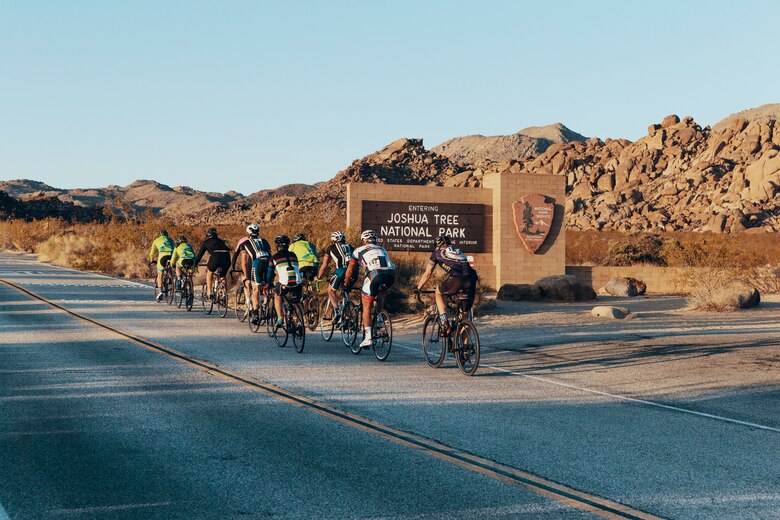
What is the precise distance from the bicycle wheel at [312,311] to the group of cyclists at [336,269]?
417 millimetres

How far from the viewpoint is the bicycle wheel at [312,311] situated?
18.2 m

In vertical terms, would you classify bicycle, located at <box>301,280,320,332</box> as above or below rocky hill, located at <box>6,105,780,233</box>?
below

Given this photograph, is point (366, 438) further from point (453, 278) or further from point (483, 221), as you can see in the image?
point (483, 221)

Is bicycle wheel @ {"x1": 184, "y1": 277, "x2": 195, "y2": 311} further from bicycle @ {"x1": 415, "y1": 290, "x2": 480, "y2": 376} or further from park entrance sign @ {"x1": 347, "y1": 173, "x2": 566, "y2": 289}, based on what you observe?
bicycle @ {"x1": 415, "y1": 290, "x2": 480, "y2": 376}

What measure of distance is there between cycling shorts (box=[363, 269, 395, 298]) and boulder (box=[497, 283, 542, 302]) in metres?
14.1

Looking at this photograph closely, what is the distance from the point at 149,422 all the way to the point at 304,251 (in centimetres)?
907

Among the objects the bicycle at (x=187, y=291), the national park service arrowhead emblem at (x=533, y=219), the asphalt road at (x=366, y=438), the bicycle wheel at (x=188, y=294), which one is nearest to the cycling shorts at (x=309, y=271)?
the asphalt road at (x=366, y=438)

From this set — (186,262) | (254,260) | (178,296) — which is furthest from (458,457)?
(178,296)

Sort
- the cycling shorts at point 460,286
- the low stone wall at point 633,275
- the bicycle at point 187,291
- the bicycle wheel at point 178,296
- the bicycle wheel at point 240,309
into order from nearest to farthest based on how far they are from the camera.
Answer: the cycling shorts at point 460,286
the bicycle wheel at point 240,309
the bicycle at point 187,291
the bicycle wheel at point 178,296
the low stone wall at point 633,275

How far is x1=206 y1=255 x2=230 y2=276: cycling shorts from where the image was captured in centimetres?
2166

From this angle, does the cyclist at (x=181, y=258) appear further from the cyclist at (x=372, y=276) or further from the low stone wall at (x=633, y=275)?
the low stone wall at (x=633, y=275)

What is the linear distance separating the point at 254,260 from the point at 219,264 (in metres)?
4.05

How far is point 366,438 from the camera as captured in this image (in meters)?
8.41

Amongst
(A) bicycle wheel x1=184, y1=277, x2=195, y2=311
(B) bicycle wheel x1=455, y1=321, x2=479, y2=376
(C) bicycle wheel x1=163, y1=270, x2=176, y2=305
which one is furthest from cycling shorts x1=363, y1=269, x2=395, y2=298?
(C) bicycle wheel x1=163, y1=270, x2=176, y2=305
